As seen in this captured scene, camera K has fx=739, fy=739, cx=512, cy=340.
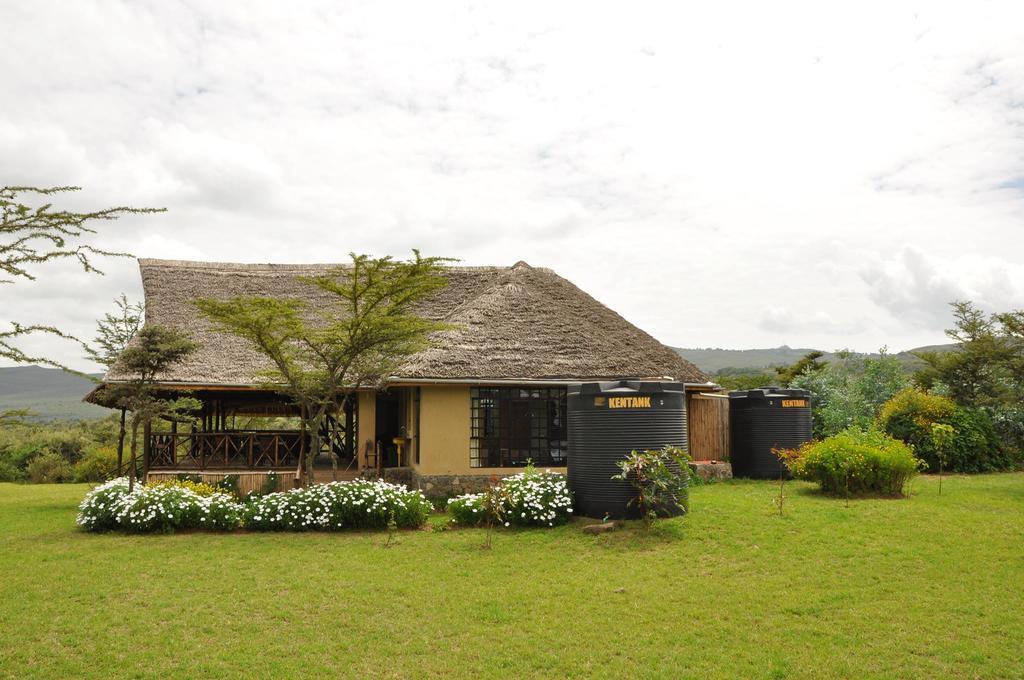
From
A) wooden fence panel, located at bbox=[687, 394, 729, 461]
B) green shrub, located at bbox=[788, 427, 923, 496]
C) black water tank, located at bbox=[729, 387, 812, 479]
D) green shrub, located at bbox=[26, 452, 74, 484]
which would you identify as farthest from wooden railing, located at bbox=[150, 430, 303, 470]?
green shrub, located at bbox=[26, 452, 74, 484]

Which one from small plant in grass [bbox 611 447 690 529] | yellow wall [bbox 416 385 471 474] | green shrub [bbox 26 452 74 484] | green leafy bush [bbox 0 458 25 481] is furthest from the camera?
green leafy bush [bbox 0 458 25 481]

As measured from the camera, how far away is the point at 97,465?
23.0 metres

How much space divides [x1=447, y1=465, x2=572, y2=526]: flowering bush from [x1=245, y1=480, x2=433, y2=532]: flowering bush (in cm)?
106

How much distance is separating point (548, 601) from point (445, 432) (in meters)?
7.08

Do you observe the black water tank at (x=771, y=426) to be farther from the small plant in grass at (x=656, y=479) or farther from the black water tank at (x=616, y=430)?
the small plant in grass at (x=656, y=479)

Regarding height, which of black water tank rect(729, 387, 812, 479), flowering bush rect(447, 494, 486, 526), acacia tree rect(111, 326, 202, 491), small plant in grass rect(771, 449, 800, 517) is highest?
acacia tree rect(111, 326, 202, 491)

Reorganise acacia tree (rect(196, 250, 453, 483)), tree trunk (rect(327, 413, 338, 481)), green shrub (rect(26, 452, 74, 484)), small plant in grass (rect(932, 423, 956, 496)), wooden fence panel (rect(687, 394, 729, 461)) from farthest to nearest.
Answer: green shrub (rect(26, 452, 74, 484)) → wooden fence panel (rect(687, 394, 729, 461)) → small plant in grass (rect(932, 423, 956, 496)) → tree trunk (rect(327, 413, 338, 481)) → acacia tree (rect(196, 250, 453, 483))

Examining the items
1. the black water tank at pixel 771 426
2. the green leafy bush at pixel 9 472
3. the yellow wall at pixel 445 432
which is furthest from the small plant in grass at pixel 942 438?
the green leafy bush at pixel 9 472

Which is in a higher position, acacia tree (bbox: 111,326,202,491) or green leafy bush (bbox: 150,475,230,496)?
acacia tree (bbox: 111,326,202,491)

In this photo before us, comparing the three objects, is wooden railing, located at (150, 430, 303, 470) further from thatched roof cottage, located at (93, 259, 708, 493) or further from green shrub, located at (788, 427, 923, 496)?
green shrub, located at (788, 427, 923, 496)

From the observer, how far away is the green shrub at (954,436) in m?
16.7

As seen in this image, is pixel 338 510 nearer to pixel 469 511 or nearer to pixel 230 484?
pixel 469 511

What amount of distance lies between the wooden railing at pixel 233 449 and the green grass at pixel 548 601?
468cm

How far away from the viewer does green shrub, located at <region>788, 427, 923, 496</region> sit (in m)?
12.4
